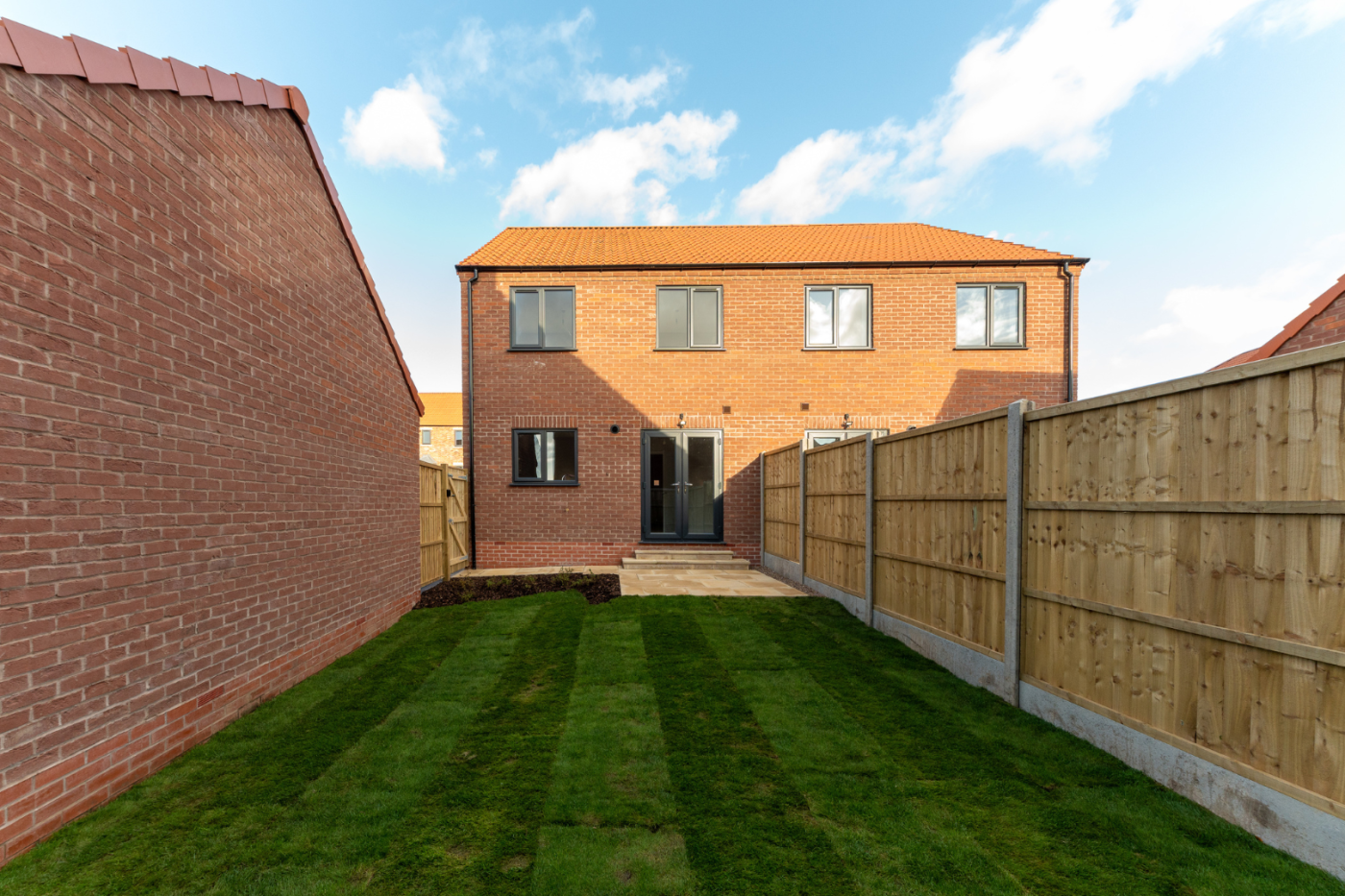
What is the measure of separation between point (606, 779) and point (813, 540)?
5.94 meters

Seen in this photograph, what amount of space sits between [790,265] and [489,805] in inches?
446

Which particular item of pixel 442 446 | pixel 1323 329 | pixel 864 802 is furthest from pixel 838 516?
pixel 442 446

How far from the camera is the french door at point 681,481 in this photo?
11734 mm

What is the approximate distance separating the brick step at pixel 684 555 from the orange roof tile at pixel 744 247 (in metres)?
6.18

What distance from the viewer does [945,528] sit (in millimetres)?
5004

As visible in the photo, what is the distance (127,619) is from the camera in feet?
9.77

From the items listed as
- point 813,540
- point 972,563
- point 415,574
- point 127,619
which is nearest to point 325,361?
point 127,619

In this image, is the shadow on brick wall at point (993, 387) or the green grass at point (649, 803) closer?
the green grass at point (649, 803)

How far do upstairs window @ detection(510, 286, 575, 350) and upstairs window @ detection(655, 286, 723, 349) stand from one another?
1977mm

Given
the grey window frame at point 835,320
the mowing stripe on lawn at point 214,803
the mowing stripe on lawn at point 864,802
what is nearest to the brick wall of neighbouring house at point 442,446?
the grey window frame at point 835,320

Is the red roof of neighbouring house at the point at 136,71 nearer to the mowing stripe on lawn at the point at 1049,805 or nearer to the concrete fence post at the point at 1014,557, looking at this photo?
the mowing stripe on lawn at the point at 1049,805

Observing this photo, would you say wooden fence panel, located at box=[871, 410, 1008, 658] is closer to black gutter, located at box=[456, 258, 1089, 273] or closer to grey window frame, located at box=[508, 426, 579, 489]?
black gutter, located at box=[456, 258, 1089, 273]

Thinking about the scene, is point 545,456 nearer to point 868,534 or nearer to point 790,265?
point 790,265

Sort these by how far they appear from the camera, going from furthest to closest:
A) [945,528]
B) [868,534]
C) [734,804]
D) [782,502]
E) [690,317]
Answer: [690,317]
[782,502]
[868,534]
[945,528]
[734,804]
